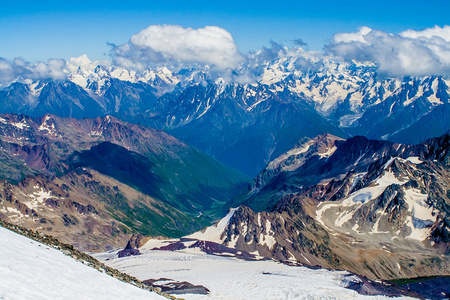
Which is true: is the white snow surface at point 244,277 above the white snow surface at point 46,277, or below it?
below

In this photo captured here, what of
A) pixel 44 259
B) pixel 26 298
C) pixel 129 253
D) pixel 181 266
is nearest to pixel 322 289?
pixel 181 266

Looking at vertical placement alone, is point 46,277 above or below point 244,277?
Answer: above

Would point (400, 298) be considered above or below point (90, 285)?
below

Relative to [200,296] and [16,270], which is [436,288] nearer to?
[200,296]

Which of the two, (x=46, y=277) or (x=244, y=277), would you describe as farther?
(x=244, y=277)

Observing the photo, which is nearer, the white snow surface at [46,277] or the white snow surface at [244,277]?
the white snow surface at [46,277]
